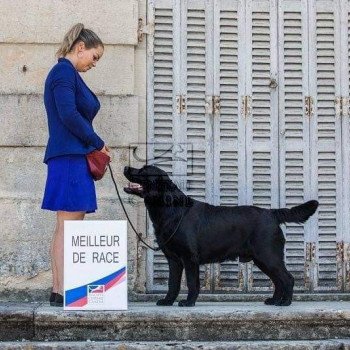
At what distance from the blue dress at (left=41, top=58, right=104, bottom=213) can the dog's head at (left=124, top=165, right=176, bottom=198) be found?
1.24 ft

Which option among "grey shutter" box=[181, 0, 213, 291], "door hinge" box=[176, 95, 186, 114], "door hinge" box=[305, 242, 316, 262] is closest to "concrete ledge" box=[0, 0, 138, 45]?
"grey shutter" box=[181, 0, 213, 291]

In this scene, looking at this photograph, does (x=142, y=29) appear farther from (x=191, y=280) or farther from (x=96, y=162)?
(x=191, y=280)

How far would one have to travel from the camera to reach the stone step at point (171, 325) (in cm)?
525

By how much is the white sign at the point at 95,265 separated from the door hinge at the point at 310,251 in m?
1.97

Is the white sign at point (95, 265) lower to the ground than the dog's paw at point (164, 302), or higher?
higher

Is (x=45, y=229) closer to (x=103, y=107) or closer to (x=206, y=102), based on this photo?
(x=103, y=107)

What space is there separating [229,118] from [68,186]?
185 centimetres

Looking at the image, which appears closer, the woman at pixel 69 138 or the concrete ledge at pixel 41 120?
the woman at pixel 69 138

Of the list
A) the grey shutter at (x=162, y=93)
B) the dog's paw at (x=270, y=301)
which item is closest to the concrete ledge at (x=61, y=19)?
the grey shutter at (x=162, y=93)

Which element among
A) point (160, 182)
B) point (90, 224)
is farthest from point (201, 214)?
point (90, 224)

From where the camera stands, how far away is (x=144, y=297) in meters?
6.60

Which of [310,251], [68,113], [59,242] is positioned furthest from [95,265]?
[310,251]

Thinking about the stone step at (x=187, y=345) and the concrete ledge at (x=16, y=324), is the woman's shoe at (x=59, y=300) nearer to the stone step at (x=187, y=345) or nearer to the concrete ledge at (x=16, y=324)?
the concrete ledge at (x=16, y=324)

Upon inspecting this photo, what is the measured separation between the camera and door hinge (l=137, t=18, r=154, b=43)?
680 cm
